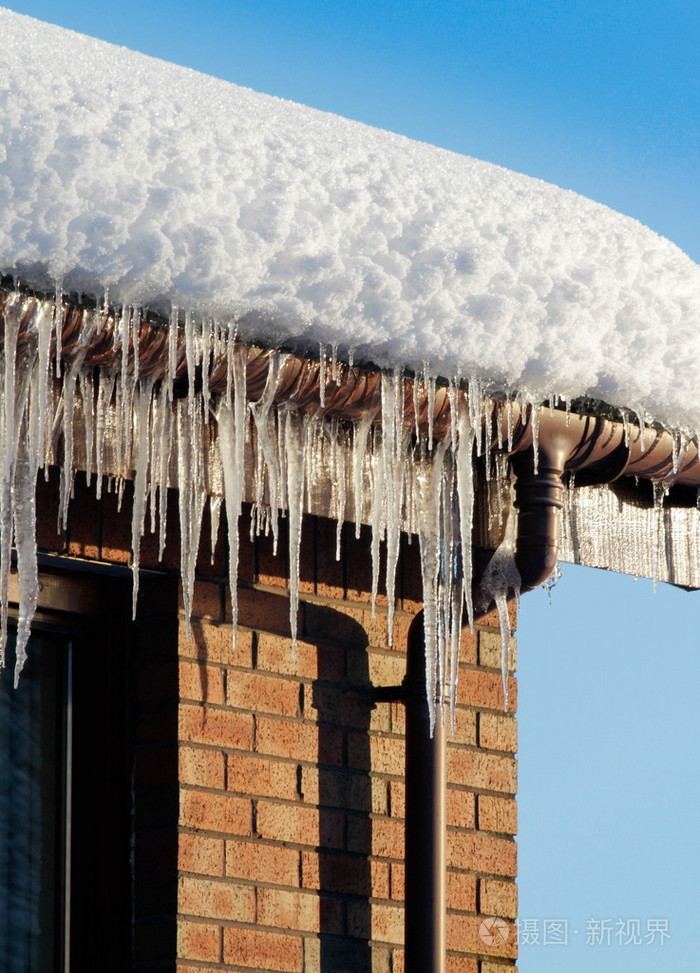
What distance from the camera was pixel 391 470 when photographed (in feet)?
13.7

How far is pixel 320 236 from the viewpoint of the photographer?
12.0ft

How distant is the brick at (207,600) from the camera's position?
15.0 feet

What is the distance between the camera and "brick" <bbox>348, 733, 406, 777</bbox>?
4.78 meters

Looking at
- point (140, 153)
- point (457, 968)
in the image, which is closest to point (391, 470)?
point (140, 153)

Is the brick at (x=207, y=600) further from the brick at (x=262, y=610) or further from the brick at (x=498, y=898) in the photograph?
the brick at (x=498, y=898)

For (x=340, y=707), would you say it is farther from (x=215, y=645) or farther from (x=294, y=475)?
(x=294, y=475)

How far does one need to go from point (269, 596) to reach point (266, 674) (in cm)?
22

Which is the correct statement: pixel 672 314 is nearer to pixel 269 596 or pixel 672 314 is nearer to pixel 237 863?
pixel 269 596

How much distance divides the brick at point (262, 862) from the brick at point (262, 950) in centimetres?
14

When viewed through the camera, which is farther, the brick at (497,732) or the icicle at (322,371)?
the brick at (497,732)

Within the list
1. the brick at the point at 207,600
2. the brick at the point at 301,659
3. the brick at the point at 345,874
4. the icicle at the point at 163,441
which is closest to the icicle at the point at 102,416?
the icicle at the point at 163,441

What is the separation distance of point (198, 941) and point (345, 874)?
0.50m

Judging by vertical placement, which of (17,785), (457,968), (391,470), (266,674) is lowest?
(457,968)

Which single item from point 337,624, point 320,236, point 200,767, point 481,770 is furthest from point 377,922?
point 320,236
